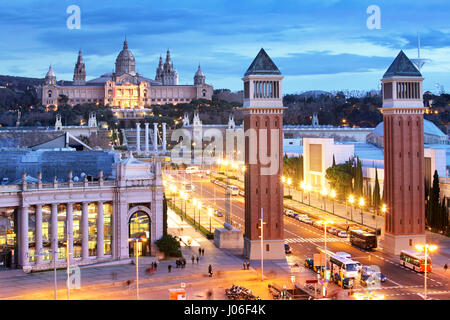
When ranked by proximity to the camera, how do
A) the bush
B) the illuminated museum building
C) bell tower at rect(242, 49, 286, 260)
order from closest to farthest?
the illuminated museum building → the bush → bell tower at rect(242, 49, 286, 260)

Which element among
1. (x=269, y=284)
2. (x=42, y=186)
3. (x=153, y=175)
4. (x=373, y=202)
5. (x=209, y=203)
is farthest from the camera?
(x=209, y=203)

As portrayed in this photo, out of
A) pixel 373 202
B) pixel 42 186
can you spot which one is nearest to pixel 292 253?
pixel 42 186

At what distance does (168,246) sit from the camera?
5403 cm

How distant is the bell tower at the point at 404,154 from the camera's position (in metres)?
59.0

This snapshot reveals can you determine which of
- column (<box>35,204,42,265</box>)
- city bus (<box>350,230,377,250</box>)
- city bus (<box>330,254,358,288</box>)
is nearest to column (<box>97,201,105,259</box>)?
column (<box>35,204,42,265</box>)

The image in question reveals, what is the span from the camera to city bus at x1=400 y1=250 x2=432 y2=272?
4949 centimetres

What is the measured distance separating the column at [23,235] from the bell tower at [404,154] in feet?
105

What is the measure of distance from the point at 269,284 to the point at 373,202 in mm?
43689

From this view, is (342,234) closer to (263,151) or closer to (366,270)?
(263,151)

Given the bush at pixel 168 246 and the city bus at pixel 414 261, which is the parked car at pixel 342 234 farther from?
the bush at pixel 168 246

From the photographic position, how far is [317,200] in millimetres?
97625

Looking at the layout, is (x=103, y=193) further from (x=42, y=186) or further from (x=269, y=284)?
(x=269, y=284)

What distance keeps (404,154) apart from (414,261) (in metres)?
13.5

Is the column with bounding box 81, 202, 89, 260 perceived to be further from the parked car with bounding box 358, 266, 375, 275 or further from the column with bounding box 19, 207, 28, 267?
the parked car with bounding box 358, 266, 375, 275
